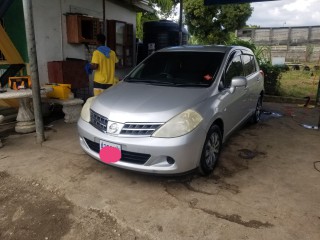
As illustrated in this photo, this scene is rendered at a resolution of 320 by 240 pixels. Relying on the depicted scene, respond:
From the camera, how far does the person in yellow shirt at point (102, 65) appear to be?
503 cm

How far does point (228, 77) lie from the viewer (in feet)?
12.8

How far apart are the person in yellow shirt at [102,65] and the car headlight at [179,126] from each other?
2.68m

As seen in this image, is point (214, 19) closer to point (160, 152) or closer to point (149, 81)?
point (149, 81)

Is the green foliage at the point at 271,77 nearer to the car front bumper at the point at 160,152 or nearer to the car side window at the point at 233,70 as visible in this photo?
the car side window at the point at 233,70

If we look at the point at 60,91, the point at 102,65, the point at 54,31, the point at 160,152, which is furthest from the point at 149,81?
the point at 54,31

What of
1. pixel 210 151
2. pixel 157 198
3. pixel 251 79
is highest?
pixel 251 79

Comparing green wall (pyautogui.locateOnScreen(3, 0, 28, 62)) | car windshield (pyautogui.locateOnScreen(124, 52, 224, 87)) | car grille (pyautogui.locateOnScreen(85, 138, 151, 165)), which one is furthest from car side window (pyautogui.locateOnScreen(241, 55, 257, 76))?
green wall (pyautogui.locateOnScreen(3, 0, 28, 62))

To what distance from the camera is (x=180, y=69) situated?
12.9 ft

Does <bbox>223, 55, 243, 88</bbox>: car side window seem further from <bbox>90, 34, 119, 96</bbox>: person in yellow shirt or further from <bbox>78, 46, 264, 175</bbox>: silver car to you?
<bbox>90, 34, 119, 96</bbox>: person in yellow shirt

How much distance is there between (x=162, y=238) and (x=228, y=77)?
2392 mm

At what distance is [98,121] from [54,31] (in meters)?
3.66

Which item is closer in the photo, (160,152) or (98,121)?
(160,152)

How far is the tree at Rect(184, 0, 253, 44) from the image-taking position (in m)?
15.8

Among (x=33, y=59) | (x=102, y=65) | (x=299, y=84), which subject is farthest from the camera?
(x=299, y=84)
